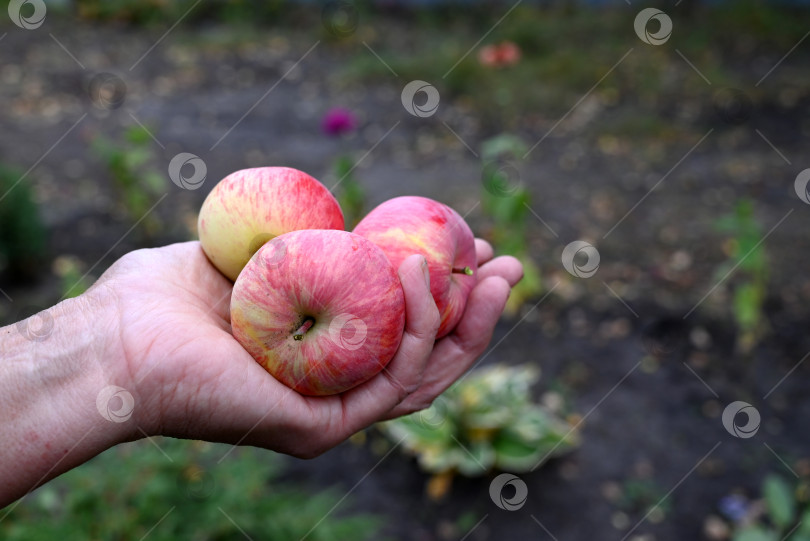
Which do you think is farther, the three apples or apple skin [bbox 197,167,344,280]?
apple skin [bbox 197,167,344,280]

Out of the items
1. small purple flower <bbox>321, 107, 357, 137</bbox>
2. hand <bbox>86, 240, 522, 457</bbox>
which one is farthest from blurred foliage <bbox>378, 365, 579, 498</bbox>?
small purple flower <bbox>321, 107, 357, 137</bbox>

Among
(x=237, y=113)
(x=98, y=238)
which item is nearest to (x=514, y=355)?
(x=98, y=238)

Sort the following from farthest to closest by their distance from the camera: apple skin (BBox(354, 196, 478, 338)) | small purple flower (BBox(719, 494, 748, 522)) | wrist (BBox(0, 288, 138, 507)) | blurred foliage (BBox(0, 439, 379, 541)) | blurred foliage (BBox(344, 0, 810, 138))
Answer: blurred foliage (BBox(344, 0, 810, 138))
small purple flower (BBox(719, 494, 748, 522))
blurred foliage (BBox(0, 439, 379, 541))
apple skin (BBox(354, 196, 478, 338))
wrist (BBox(0, 288, 138, 507))

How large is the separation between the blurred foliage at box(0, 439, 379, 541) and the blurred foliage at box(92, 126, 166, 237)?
286cm

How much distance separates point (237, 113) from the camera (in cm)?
755

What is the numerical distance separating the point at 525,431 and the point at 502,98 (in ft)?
15.5

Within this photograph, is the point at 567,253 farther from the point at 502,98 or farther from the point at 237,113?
the point at 237,113

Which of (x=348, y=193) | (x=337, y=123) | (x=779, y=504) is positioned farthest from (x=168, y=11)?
(x=779, y=504)

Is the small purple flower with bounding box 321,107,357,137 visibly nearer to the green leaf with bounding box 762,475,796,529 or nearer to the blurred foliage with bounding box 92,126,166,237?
the blurred foliage with bounding box 92,126,166,237

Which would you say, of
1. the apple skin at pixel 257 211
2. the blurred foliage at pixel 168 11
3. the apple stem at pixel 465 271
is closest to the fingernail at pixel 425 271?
the apple stem at pixel 465 271

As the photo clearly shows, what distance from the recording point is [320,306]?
1.61 metres

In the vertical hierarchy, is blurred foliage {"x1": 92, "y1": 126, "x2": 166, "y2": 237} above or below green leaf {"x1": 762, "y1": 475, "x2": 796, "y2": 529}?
below

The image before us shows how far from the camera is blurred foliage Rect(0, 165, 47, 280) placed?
4.66 metres

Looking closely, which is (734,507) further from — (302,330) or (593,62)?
(593,62)
